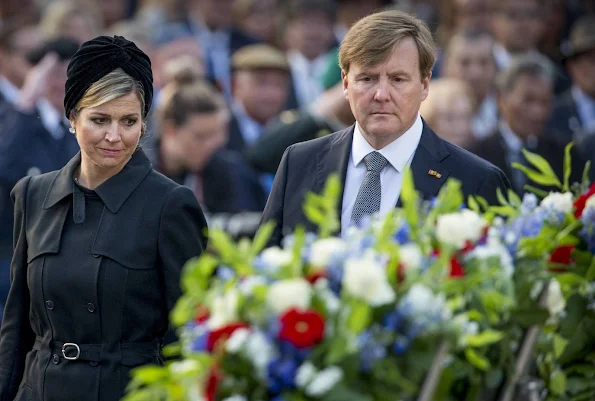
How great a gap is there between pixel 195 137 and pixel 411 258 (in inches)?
187

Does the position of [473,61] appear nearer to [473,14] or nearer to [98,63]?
[473,14]

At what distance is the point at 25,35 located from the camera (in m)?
9.53

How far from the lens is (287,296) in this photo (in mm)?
2771

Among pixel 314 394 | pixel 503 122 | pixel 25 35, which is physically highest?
pixel 314 394

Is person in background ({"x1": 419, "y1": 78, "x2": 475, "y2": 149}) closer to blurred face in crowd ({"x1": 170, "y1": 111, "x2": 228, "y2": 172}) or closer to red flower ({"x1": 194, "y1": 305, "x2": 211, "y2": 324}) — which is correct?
blurred face in crowd ({"x1": 170, "y1": 111, "x2": 228, "y2": 172})

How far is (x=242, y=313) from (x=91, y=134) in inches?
62.0

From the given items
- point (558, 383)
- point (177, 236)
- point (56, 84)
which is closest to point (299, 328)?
point (558, 383)

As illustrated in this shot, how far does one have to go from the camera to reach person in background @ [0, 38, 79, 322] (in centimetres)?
768

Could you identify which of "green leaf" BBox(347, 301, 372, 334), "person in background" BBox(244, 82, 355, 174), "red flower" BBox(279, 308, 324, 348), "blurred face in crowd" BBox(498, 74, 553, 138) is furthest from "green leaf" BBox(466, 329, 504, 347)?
"blurred face in crowd" BBox(498, 74, 553, 138)

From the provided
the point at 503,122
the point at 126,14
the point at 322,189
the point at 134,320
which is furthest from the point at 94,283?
the point at 126,14

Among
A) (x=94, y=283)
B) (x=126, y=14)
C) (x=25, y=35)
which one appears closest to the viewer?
(x=94, y=283)

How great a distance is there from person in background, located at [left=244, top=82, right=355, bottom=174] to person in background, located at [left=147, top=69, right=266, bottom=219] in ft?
1.16

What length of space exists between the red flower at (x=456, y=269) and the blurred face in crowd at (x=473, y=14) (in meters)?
7.49

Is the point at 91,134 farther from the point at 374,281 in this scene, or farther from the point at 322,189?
the point at 374,281
